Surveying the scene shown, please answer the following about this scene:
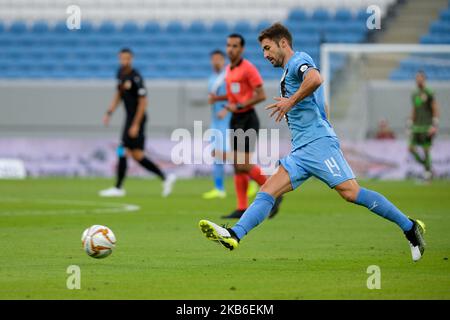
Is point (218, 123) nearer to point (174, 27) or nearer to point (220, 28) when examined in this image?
point (220, 28)

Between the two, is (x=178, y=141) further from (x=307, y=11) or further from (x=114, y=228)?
(x=114, y=228)

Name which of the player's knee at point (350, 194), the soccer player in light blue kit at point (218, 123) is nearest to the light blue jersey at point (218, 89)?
→ the soccer player in light blue kit at point (218, 123)

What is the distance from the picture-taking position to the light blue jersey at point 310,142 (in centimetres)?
840

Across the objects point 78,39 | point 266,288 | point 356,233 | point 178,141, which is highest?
point 78,39

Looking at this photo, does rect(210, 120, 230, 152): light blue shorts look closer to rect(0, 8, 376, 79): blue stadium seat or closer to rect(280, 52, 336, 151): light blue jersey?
rect(280, 52, 336, 151): light blue jersey

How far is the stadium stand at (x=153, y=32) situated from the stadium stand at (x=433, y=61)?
1.94 meters

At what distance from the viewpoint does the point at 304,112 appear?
28.0 feet

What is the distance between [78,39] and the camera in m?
30.0

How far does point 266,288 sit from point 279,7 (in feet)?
73.3

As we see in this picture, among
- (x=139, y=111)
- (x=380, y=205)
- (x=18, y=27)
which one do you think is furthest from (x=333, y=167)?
(x=18, y=27)

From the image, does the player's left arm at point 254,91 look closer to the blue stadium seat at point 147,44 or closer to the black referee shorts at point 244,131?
the black referee shorts at point 244,131
